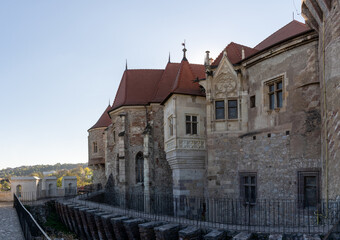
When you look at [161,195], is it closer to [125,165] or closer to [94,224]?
[125,165]

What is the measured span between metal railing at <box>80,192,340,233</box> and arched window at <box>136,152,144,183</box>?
149cm

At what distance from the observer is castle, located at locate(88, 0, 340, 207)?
12.1 m

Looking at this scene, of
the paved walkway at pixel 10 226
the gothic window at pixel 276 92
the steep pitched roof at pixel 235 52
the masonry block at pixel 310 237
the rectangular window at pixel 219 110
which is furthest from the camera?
the steep pitched roof at pixel 235 52

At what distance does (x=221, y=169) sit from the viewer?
1669 centimetres

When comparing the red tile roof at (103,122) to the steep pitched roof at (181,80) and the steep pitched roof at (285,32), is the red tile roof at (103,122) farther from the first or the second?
the steep pitched roof at (285,32)

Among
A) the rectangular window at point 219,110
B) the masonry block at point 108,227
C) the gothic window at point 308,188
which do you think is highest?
the rectangular window at point 219,110

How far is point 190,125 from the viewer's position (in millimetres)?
18828

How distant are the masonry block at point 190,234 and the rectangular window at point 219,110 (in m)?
7.40

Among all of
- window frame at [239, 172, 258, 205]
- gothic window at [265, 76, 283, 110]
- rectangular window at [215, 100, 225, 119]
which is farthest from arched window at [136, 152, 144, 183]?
gothic window at [265, 76, 283, 110]

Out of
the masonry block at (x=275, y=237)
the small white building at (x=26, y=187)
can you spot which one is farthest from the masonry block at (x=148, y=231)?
the small white building at (x=26, y=187)

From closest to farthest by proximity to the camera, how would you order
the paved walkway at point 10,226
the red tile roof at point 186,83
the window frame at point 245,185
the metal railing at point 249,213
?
the metal railing at point 249,213 < the paved walkway at point 10,226 < the window frame at point 245,185 < the red tile roof at point 186,83

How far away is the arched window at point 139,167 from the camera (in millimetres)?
24359

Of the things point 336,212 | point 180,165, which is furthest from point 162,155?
point 336,212

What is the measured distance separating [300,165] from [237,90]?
5123 millimetres
